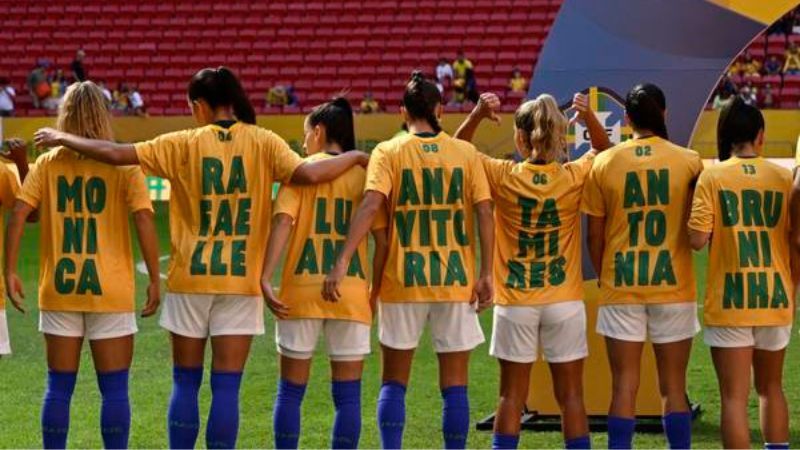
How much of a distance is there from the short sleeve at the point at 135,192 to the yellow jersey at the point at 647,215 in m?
1.97

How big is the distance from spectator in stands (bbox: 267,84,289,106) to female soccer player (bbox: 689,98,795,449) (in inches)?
942

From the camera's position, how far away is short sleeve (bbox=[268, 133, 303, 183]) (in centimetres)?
675

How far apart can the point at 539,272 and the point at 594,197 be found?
420 millimetres

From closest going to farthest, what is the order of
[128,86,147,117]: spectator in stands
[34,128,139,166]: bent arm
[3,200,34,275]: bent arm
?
[34,128,139,166]: bent arm → [3,200,34,275]: bent arm → [128,86,147,117]: spectator in stands

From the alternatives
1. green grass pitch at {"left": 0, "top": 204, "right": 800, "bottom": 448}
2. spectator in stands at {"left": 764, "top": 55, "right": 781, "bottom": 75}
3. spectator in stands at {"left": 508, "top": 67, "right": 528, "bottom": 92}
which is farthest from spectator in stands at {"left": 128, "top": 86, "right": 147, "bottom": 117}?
green grass pitch at {"left": 0, "top": 204, "right": 800, "bottom": 448}

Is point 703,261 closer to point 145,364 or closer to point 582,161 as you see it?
point 145,364

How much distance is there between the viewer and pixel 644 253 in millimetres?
6949

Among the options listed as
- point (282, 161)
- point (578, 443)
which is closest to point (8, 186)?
point (282, 161)

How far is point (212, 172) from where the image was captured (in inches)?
265

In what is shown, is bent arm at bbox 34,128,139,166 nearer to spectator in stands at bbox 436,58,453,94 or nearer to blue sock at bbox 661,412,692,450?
blue sock at bbox 661,412,692,450

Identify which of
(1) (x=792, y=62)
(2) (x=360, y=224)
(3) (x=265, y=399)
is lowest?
(3) (x=265, y=399)

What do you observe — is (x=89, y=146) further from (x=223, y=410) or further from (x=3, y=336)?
(x=223, y=410)

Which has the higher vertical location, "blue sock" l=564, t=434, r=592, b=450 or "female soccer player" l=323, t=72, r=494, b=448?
"female soccer player" l=323, t=72, r=494, b=448

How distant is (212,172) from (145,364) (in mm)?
4927
